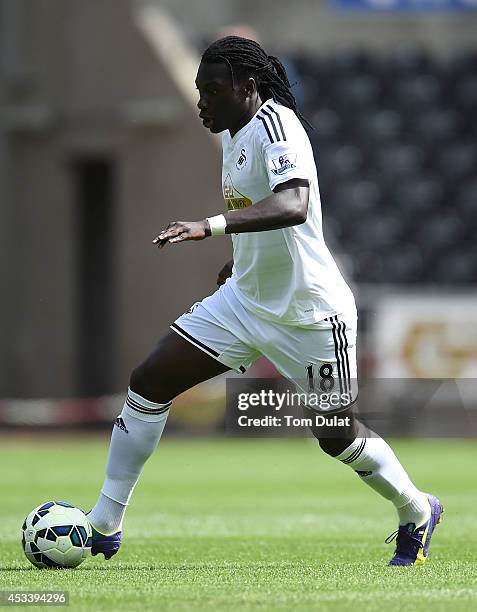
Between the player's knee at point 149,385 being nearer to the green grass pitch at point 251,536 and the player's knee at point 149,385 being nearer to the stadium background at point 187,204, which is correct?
the green grass pitch at point 251,536

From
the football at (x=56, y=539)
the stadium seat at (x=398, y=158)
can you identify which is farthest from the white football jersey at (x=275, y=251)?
the stadium seat at (x=398, y=158)

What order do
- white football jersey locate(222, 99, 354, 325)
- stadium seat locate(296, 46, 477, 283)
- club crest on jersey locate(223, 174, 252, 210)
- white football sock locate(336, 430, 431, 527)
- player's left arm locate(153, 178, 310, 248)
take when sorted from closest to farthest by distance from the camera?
player's left arm locate(153, 178, 310, 248) < white football jersey locate(222, 99, 354, 325) < club crest on jersey locate(223, 174, 252, 210) < white football sock locate(336, 430, 431, 527) < stadium seat locate(296, 46, 477, 283)

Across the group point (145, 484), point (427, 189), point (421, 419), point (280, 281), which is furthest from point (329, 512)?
point (427, 189)

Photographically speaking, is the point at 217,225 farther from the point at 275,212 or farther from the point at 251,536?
the point at 251,536

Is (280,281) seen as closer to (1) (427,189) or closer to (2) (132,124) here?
(2) (132,124)

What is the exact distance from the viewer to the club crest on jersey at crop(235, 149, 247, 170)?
622 centimetres

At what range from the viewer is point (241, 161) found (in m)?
6.24

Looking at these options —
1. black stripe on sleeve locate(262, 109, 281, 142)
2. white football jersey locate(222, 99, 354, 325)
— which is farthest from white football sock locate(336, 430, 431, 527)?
black stripe on sleeve locate(262, 109, 281, 142)

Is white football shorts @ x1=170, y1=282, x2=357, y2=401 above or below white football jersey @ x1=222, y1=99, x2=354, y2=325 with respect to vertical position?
below

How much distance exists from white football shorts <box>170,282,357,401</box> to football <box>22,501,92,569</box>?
97 cm

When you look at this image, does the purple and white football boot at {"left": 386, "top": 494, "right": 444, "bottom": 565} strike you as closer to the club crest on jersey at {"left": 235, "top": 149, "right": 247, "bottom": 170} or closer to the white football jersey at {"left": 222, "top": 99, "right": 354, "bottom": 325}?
the white football jersey at {"left": 222, "top": 99, "right": 354, "bottom": 325}

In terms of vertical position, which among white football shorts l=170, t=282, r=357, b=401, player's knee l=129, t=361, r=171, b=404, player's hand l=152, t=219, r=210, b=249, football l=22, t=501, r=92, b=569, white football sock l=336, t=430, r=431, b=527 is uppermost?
player's hand l=152, t=219, r=210, b=249

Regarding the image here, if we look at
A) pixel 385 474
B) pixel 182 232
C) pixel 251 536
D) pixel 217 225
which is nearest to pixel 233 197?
pixel 217 225

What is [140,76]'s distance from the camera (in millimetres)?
21781
